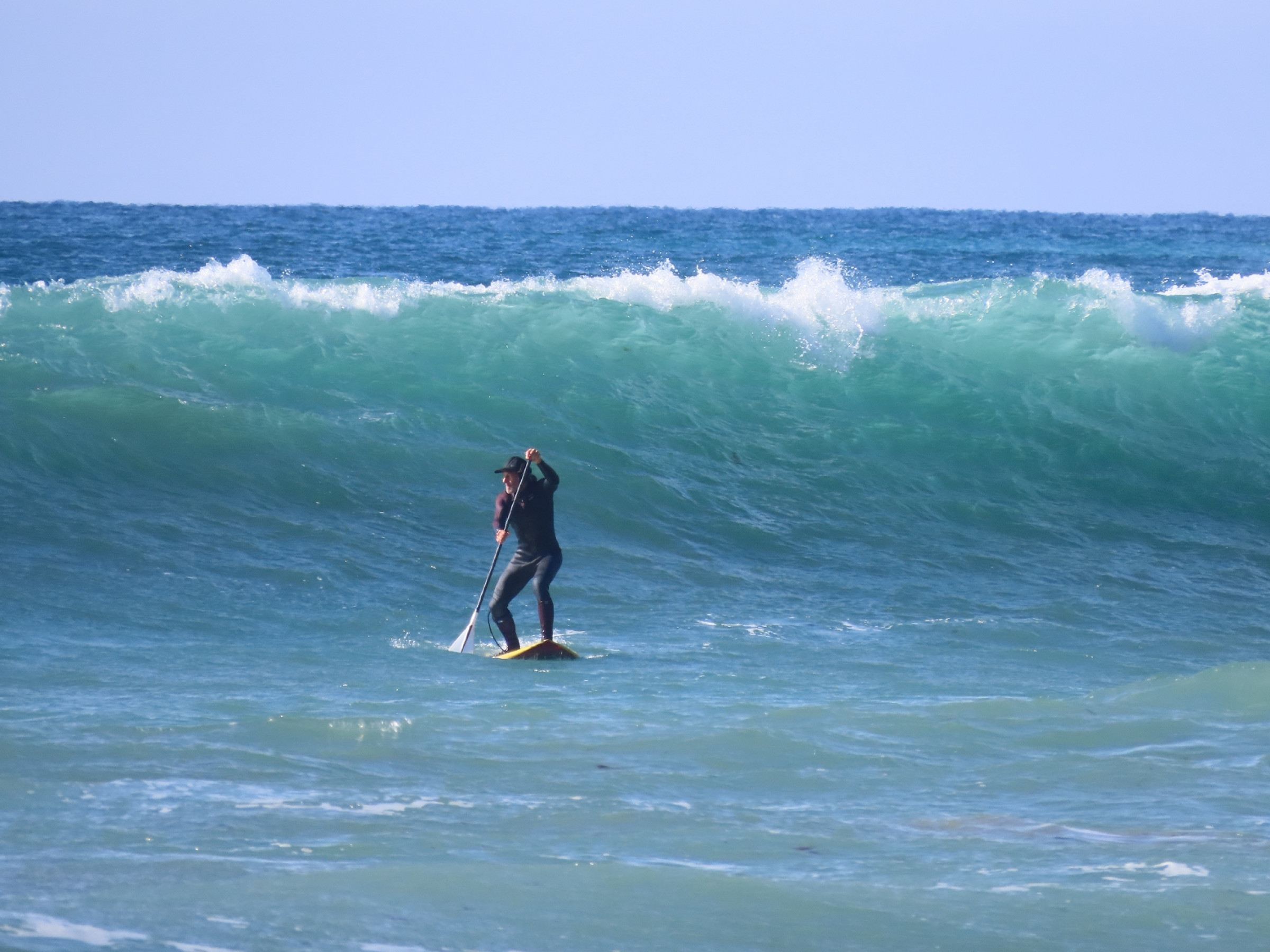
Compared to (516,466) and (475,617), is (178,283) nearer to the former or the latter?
(516,466)

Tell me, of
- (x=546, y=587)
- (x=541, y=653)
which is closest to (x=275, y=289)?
(x=546, y=587)

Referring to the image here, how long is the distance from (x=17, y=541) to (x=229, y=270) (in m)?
7.16

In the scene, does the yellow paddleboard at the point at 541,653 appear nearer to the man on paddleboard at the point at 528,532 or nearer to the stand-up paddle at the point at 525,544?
the stand-up paddle at the point at 525,544

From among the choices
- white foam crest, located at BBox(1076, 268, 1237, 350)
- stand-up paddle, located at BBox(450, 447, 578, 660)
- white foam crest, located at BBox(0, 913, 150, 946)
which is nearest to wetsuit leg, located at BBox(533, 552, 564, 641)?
stand-up paddle, located at BBox(450, 447, 578, 660)

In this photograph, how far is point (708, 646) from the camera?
9.27m

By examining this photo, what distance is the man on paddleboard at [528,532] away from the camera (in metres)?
9.33

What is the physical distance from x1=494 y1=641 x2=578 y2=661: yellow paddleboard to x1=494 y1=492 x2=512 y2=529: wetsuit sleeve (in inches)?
33.0

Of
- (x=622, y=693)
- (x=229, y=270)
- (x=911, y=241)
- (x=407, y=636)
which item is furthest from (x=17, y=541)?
(x=911, y=241)

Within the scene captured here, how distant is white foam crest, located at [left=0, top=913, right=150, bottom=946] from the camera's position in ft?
14.1

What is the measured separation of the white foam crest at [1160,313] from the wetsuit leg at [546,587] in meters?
11.2

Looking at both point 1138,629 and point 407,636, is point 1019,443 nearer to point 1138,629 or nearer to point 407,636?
point 1138,629

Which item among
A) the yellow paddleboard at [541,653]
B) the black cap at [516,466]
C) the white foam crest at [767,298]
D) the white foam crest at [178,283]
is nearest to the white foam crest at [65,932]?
the yellow paddleboard at [541,653]

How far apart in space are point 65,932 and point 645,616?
6.15 metres

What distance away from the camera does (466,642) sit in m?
9.08
